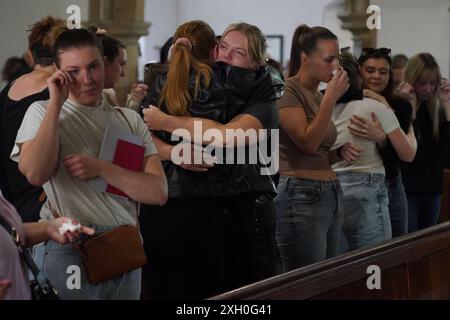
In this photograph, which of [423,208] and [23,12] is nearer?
[23,12]

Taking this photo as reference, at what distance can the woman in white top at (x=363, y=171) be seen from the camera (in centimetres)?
389

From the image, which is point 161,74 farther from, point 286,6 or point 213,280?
point 286,6

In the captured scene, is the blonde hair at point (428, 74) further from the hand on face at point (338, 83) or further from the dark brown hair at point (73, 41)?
the dark brown hair at point (73, 41)

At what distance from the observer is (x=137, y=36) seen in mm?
5418

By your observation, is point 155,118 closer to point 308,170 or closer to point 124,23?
point 308,170

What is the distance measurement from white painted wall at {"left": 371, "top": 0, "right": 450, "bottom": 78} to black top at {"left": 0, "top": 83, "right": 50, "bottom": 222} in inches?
169

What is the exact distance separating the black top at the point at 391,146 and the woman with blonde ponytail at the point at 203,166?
1.17m

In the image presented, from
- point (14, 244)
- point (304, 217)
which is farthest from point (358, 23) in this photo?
point (14, 244)

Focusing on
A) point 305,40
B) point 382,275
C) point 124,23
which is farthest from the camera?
point 124,23

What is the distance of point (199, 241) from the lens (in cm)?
299

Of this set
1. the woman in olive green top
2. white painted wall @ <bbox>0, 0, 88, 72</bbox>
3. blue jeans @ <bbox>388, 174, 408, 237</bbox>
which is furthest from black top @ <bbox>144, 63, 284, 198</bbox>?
white painted wall @ <bbox>0, 0, 88, 72</bbox>

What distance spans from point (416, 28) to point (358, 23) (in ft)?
1.72

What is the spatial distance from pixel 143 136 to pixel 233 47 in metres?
0.59

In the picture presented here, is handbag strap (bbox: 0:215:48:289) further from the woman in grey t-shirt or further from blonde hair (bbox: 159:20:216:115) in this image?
blonde hair (bbox: 159:20:216:115)
